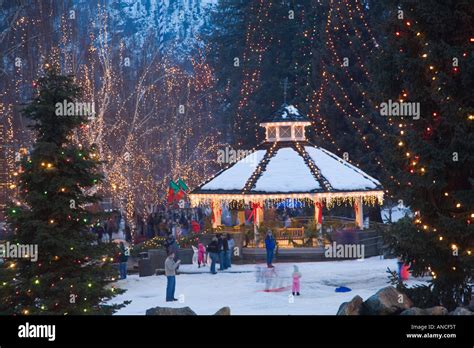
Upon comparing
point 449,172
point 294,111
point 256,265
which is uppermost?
point 294,111

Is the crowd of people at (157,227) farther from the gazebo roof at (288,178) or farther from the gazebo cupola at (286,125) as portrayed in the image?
the gazebo cupola at (286,125)

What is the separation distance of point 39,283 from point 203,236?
76.6ft

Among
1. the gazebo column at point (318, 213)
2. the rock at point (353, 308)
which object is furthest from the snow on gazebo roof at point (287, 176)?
the rock at point (353, 308)

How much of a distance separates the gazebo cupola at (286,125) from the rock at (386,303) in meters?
27.5

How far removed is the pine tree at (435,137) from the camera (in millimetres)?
17953

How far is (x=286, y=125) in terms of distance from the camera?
45062 millimetres

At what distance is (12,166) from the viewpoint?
138 ft

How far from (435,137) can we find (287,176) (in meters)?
23.3

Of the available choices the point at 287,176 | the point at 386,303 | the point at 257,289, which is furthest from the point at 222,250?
the point at 386,303
